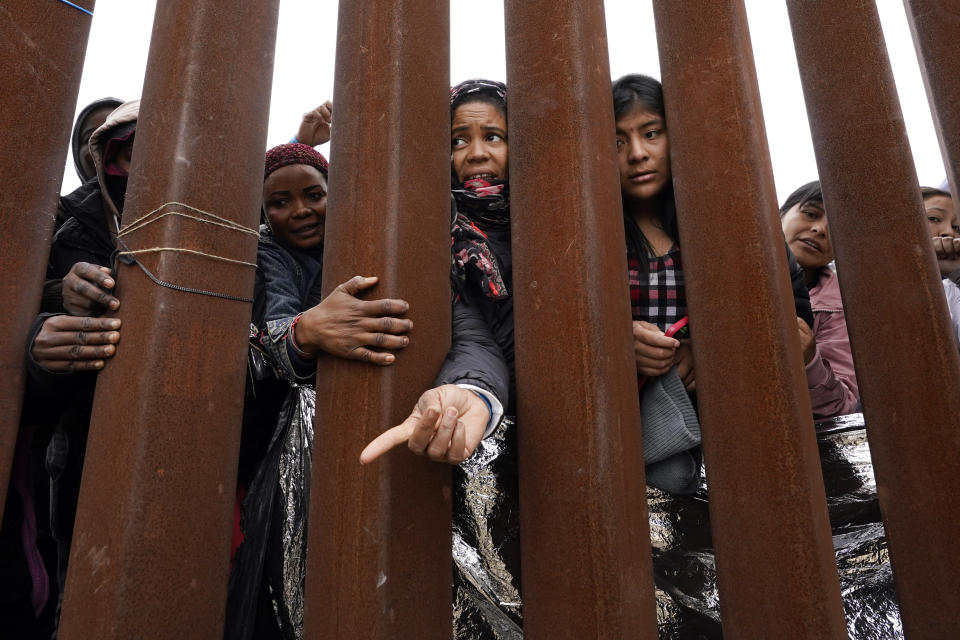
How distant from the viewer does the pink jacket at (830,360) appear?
1958 mm

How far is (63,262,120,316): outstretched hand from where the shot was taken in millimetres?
1427

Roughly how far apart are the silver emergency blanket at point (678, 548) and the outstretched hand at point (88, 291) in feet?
3.17

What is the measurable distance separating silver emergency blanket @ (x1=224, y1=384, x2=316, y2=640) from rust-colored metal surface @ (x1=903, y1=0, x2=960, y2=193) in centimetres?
181

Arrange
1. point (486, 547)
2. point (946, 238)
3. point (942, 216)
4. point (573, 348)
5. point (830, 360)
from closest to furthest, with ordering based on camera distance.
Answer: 1. point (573, 348)
2. point (486, 547)
3. point (830, 360)
4. point (946, 238)
5. point (942, 216)

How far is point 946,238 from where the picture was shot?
114 inches

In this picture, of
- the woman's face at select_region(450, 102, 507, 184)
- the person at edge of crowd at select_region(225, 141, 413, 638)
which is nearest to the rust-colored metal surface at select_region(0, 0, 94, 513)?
the person at edge of crowd at select_region(225, 141, 413, 638)

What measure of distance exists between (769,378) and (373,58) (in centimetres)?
117

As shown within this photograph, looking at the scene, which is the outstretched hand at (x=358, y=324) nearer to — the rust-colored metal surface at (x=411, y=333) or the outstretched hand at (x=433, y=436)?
the rust-colored metal surface at (x=411, y=333)

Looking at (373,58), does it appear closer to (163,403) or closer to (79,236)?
(163,403)

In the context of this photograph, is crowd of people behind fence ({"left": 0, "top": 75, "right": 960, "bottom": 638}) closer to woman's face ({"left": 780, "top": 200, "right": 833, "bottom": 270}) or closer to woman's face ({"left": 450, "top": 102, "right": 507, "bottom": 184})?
woman's face ({"left": 450, "top": 102, "right": 507, "bottom": 184})

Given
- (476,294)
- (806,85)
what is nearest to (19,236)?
(476,294)

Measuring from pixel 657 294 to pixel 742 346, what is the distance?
42cm

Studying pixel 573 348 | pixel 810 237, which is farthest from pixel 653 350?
pixel 810 237

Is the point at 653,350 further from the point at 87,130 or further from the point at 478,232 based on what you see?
the point at 87,130
